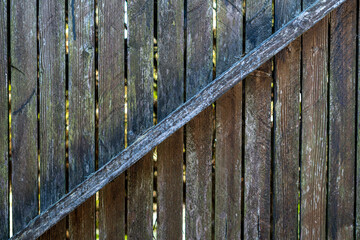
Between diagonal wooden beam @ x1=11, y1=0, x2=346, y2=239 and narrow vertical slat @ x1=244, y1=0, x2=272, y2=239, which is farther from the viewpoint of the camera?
narrow vertical slat @ x1=244, y1=0, x2=272, y2=239

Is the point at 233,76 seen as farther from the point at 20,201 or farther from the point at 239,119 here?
the point at 20,201

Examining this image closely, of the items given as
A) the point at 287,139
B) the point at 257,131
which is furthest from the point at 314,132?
the point at 257,131

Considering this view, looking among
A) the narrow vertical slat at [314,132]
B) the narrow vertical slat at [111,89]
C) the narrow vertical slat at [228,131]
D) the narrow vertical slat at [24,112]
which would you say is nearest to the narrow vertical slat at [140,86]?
the narrow vertical slat at [111,89]

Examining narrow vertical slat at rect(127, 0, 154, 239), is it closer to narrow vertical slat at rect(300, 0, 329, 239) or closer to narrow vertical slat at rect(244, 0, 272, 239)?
narrow vertical slat at rect(244, 0, 272, 239)

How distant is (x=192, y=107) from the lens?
1.71 m

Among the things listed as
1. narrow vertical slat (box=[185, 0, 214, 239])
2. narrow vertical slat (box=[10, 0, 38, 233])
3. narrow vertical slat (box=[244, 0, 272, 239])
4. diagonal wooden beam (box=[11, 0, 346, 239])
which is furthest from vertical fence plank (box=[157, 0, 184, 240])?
narrow vertical slat (box=[10, 0, 38, 233])

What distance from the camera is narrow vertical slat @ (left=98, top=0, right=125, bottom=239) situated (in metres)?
1.85

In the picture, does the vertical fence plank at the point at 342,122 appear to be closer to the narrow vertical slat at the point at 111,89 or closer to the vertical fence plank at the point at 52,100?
the narrow vertical slat at the point at 111,89

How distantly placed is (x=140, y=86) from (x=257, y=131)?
0.69 meters

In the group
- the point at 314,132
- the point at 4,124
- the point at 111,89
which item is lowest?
the point at 4,124

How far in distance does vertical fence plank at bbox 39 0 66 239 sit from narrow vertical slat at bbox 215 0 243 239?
0.86 metres

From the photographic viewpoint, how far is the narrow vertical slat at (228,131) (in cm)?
185

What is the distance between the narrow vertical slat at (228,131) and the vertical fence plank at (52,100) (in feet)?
2.81

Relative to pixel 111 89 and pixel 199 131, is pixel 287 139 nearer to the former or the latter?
pixel 199 131
